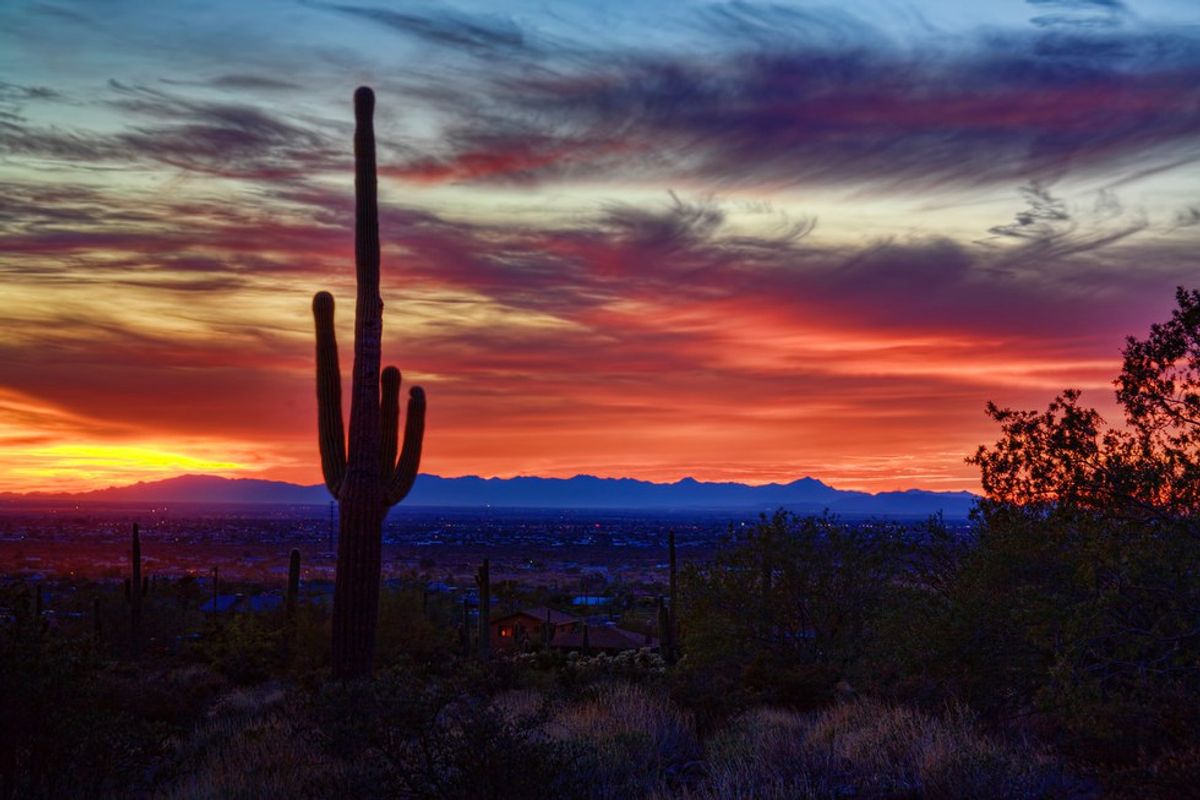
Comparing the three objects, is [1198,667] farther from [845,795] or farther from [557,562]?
Result: [557,562]

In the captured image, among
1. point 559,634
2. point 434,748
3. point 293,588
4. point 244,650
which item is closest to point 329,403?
point 434,748

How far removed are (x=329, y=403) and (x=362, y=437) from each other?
1.40 meters

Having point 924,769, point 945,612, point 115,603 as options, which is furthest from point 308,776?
point 115,603

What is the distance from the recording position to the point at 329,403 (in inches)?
641

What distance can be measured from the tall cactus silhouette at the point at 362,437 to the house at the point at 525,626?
30.7m

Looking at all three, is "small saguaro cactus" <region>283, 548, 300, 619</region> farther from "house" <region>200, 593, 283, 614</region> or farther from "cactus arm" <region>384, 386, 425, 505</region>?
"house" <region>200, 593, 283, 614</region>

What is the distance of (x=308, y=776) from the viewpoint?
9266mm

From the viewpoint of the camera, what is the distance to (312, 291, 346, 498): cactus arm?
52.3 feet

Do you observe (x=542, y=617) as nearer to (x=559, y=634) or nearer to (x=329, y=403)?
(x=559, y=634)

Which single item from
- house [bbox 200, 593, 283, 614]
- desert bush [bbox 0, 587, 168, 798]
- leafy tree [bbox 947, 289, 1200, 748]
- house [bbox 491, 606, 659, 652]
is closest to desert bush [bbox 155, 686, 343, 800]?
desert bush [bbox 0, 587, 168, 798]

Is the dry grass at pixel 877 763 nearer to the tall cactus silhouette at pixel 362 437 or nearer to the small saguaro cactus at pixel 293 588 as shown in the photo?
the tall cactus silhouette at pixel 362 437

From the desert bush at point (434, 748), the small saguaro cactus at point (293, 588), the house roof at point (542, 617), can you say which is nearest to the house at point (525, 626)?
the house roof at point (542, 617)

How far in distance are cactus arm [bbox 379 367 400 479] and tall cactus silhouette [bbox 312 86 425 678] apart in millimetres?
16

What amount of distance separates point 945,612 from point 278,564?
10316 cm
